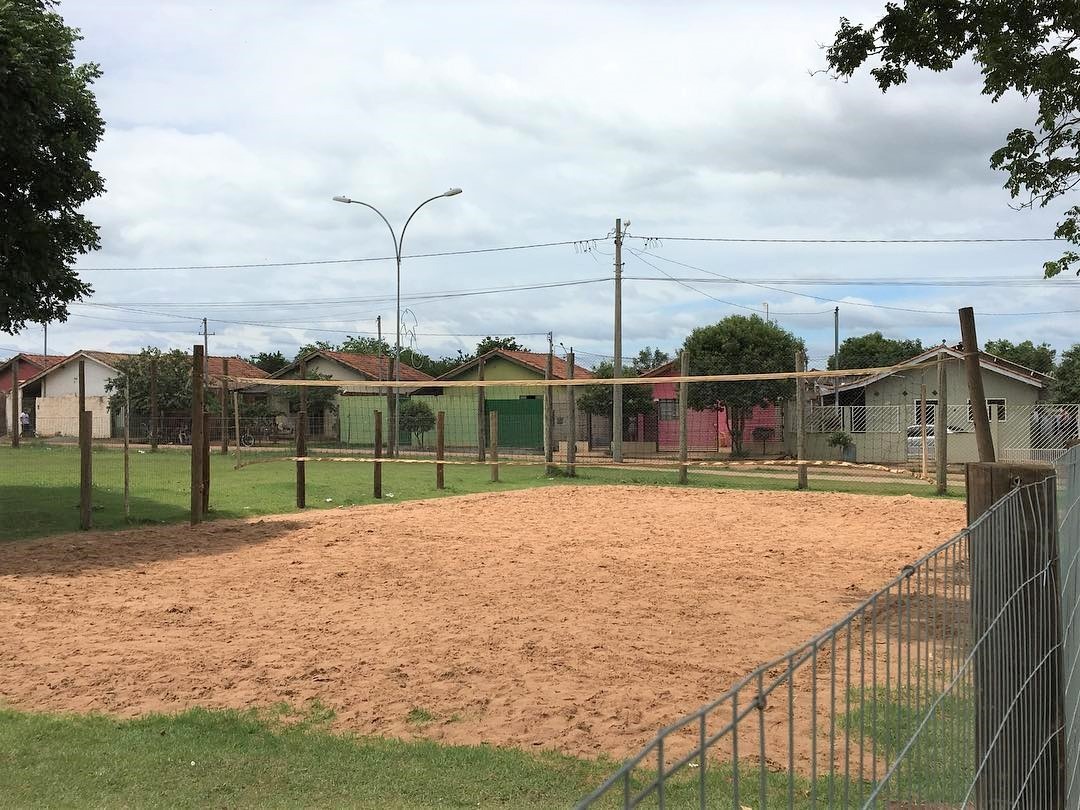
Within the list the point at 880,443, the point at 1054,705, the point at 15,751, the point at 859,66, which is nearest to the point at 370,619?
the point at 15,751

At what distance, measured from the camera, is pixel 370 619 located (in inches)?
284

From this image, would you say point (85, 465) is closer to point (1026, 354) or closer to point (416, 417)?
point (416, 417)

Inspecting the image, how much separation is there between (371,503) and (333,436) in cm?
1459

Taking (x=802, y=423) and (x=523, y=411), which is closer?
(x=802, y=423)

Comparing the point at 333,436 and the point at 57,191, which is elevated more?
the point at 57,191

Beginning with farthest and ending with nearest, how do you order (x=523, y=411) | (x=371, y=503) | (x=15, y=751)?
1. (x=523, y=411)
2. (x=371, y=503)
3. (x=15, y=751)

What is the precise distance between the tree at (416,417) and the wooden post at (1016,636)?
26.3m

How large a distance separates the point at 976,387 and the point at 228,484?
14082 mm

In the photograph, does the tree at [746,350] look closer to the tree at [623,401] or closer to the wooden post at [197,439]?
the tree at [623,401]

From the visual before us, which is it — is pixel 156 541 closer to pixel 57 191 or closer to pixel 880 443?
pixel 57 191

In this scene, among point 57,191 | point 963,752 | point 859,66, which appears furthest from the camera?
point 57,191

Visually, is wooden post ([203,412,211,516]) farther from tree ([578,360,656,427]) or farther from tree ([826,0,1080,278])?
tree ([578,360,656,427])

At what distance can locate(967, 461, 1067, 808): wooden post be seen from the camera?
108 inches

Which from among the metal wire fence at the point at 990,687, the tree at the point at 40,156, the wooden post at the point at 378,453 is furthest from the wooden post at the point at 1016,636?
the wooden post at the point at 378,453
